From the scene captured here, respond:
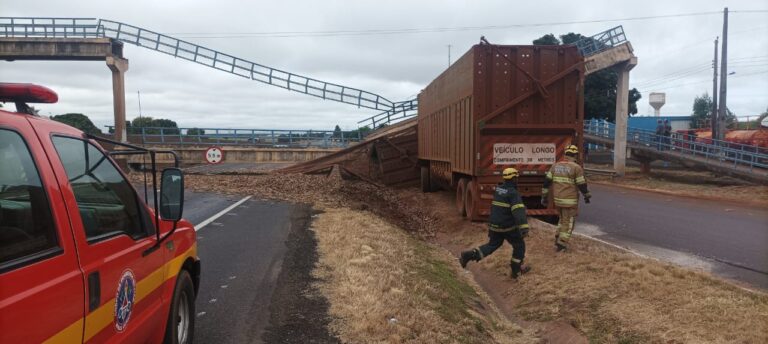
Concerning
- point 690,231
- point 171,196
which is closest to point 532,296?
point 171,196

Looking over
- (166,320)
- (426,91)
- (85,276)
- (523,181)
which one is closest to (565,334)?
(166,320)

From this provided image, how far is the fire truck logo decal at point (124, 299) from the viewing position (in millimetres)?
2713

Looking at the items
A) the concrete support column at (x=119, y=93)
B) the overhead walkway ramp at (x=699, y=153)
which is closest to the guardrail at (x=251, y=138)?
the concrete support column at (x=119, y=93)

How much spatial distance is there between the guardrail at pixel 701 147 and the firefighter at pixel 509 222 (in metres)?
18.5

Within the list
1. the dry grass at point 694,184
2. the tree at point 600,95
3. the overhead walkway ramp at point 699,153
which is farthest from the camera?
the tree at point 600,95

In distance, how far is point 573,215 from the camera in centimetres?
848

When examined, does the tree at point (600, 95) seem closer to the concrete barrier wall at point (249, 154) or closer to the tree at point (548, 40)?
the tree at point (548, 40)

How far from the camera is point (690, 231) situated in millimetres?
11500

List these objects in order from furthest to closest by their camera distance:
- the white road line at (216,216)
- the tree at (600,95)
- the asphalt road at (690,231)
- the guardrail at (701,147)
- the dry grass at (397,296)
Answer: the tree at (600,95) < the guardrail at (701,147) < the white road line at (216,216) < the asphalt road at (690,231) < the dry grass at (397,296)

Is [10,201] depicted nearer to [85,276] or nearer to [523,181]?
[85,276]

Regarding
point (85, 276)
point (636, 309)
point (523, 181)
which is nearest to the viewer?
point (85, 276)

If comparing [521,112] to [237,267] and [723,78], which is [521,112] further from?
[723,78]

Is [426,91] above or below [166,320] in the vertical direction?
above

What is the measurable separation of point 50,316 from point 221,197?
592 inches
